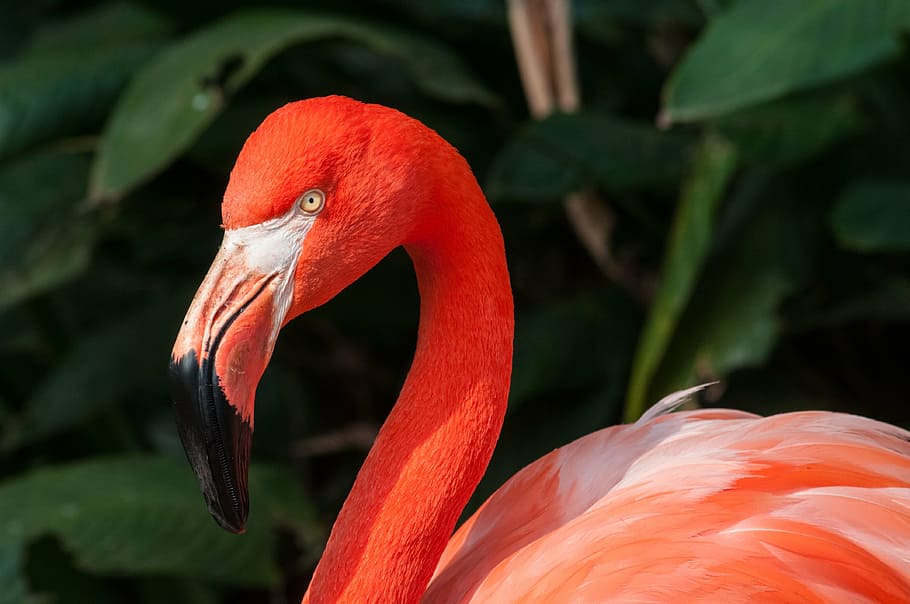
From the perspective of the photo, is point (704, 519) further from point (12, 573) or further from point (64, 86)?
point (64, 86)

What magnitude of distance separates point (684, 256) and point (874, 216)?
44cm

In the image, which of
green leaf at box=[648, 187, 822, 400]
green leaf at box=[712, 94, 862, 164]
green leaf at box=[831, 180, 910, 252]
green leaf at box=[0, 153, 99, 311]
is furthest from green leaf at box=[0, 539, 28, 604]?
green leaf at box=[831, 180, 910, 252]

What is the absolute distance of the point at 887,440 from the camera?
1568 mm

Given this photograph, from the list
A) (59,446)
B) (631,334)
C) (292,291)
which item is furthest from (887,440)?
(59,446)

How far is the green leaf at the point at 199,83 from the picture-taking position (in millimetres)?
2619

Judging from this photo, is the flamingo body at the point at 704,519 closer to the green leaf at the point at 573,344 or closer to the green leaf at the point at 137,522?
the green leaf at the point at 137,522

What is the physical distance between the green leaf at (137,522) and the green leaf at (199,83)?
672 mm

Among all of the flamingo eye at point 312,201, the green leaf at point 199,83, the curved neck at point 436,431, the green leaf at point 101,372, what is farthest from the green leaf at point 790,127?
the green leaf at point 101,372

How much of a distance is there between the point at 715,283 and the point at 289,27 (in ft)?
3.95

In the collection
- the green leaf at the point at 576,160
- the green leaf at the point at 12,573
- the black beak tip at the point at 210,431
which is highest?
the black beak tip at the point at 210,431

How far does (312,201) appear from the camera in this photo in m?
1.32

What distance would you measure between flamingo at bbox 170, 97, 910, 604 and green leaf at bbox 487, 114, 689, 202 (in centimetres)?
119

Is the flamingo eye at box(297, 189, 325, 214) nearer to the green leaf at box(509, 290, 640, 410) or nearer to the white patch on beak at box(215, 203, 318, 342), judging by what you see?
the white patch on beak at box(215, 203, 318, 342)

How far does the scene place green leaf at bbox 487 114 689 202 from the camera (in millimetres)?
2707
